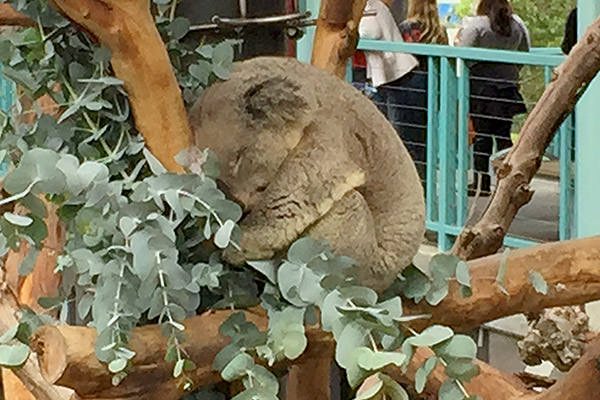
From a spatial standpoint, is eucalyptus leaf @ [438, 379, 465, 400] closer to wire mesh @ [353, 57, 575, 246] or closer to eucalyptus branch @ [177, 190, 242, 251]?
eucalyptus branch @ [177, 190, 242, 251]

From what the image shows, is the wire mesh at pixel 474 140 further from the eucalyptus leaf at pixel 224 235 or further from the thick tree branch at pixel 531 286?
the eucalyptus leaf at pixel 224 235

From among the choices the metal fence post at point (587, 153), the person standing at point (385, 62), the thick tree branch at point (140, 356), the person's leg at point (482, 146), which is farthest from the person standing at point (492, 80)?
the thick tree branch at point (140, 356)

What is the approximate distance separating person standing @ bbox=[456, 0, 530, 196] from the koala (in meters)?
2.61

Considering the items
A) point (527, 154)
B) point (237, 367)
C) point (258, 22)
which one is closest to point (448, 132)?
point (527, 154)

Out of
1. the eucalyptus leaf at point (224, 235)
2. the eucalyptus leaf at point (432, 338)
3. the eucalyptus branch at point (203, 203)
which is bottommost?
the eucalyptus leaf at point (432, 338)

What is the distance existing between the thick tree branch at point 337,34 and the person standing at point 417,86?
8.08ft

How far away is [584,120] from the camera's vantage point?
284cm

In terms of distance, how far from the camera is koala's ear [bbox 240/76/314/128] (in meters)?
0.68

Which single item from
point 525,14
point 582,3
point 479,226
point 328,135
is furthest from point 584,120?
point 328,135

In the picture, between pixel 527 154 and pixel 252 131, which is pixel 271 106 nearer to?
pixel 252 131

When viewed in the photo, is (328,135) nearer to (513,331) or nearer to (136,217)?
(136,217)

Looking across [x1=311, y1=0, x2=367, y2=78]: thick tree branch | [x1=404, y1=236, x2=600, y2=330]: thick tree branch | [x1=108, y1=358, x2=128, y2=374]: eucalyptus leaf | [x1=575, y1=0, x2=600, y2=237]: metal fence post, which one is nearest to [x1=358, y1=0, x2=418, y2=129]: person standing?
[x1=575, y1=0, x2=600, y2=237]: metal fence post

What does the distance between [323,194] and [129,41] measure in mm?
166

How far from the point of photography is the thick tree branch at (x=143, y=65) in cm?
60
